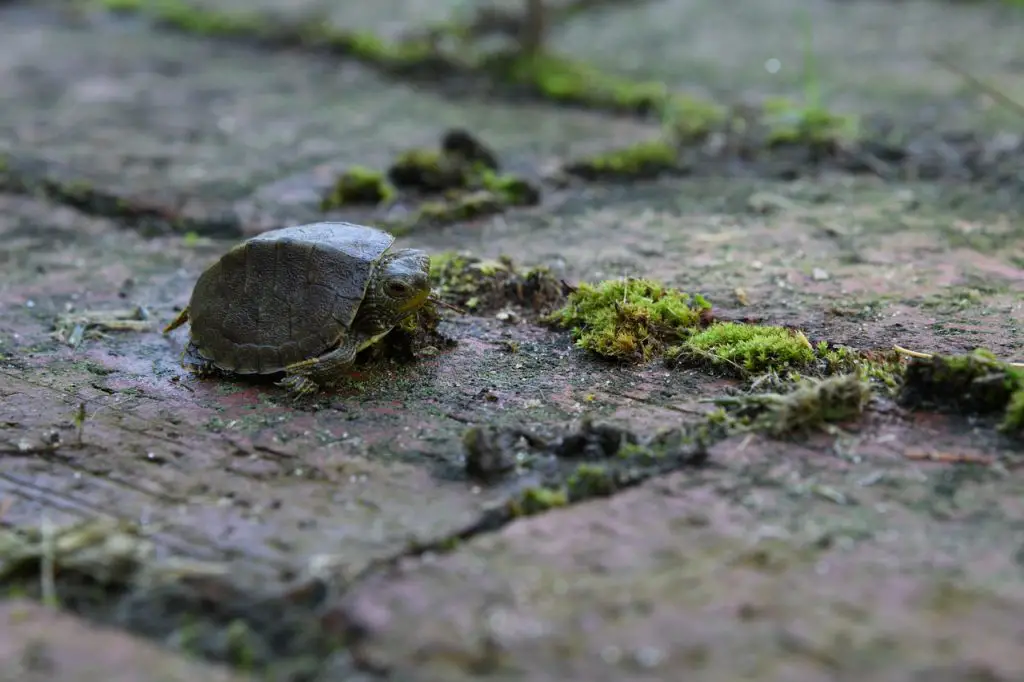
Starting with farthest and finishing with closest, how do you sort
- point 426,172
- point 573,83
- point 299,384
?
1. point 573,83
2. point 426,172
3. point 299,384

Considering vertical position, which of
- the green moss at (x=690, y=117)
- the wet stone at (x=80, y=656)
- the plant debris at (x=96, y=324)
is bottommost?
the wet stone at (x=80, y=656)

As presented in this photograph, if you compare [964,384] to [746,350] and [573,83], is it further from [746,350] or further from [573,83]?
[573,83]

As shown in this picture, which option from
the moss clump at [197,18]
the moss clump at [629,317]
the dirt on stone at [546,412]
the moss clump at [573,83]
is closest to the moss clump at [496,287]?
the dirt on stone at [546,412]

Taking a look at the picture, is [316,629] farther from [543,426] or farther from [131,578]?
[543,426]

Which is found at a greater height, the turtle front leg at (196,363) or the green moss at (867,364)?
the green moss at (867,364)

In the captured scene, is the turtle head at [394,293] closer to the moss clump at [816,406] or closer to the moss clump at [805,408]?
the moss clump at [805,408]

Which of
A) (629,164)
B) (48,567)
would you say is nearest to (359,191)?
(629,164)

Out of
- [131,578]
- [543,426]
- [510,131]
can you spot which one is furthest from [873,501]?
[510,131]

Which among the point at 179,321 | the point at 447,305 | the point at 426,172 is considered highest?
the point at 426,172
